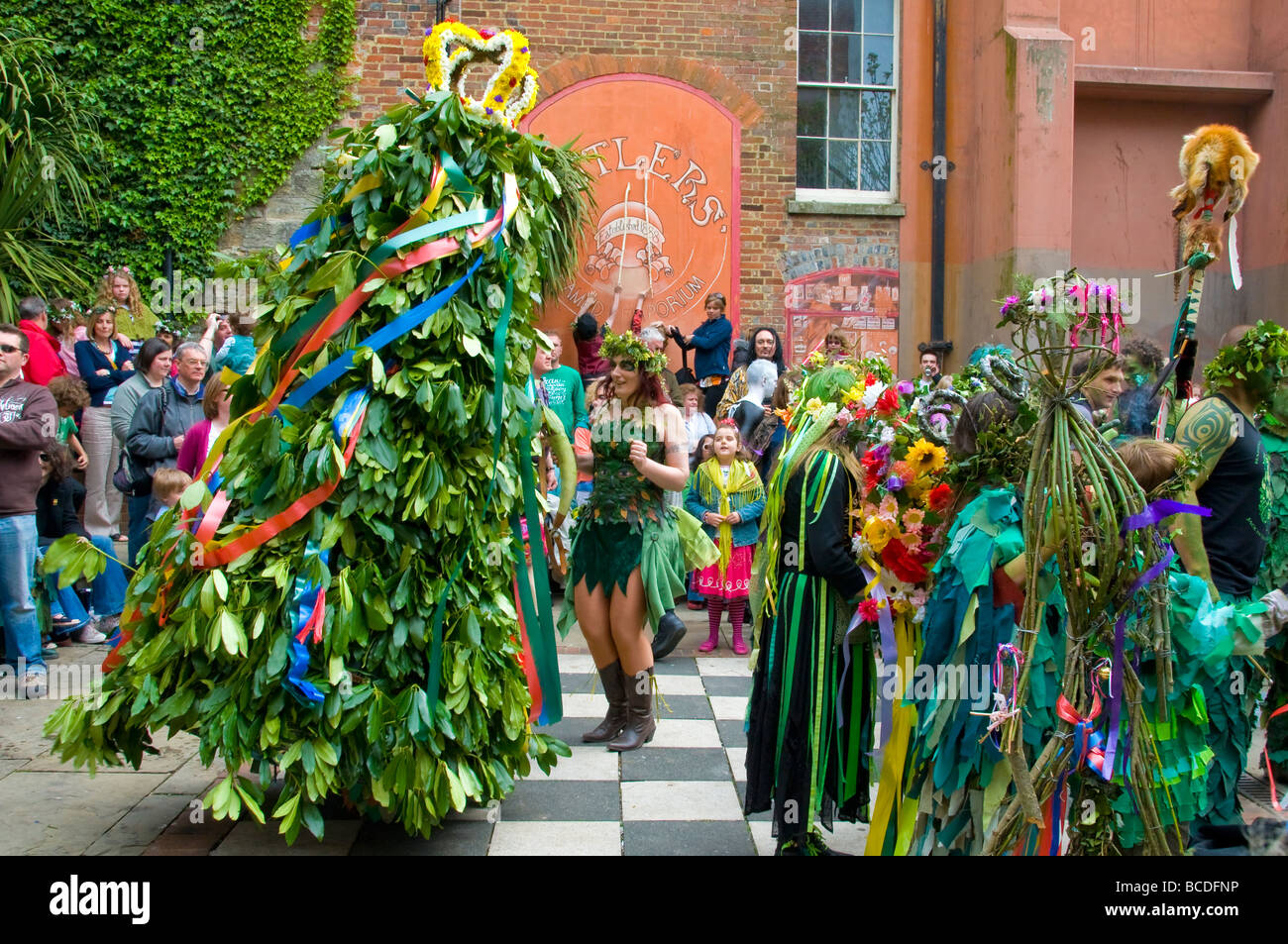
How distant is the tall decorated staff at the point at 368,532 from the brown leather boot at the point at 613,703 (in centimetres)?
110

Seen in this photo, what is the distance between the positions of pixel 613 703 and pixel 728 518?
2.43 metres

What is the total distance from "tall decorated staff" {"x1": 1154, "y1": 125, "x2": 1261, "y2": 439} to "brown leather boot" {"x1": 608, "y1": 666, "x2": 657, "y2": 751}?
2.52m

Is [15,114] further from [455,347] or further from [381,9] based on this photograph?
[455,347]

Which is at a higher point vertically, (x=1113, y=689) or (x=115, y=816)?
(x=1113, y=689)

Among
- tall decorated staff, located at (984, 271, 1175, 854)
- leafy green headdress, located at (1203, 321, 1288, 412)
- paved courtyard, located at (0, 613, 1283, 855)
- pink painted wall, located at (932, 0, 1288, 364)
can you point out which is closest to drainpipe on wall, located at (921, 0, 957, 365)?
pink painted wall, located at (932, 0, 1288, 364)

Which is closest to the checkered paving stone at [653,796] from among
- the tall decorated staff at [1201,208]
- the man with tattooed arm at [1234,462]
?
the man with tattooed arm at [1234,462]

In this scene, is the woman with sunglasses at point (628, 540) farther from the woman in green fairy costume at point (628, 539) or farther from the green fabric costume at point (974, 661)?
the green fabric costume at point (974, 661)

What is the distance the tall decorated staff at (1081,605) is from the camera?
275 centimetres

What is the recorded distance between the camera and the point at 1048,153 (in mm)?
11125

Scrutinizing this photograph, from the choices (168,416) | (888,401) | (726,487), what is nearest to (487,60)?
(888,401)

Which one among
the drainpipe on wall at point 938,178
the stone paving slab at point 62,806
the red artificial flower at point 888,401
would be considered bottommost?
the stone paving slab at point 62,806

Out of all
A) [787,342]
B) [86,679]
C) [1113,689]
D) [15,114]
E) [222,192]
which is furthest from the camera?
[787,342]

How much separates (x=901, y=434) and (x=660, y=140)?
28.5ft

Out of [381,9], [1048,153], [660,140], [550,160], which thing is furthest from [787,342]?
[550,160]
